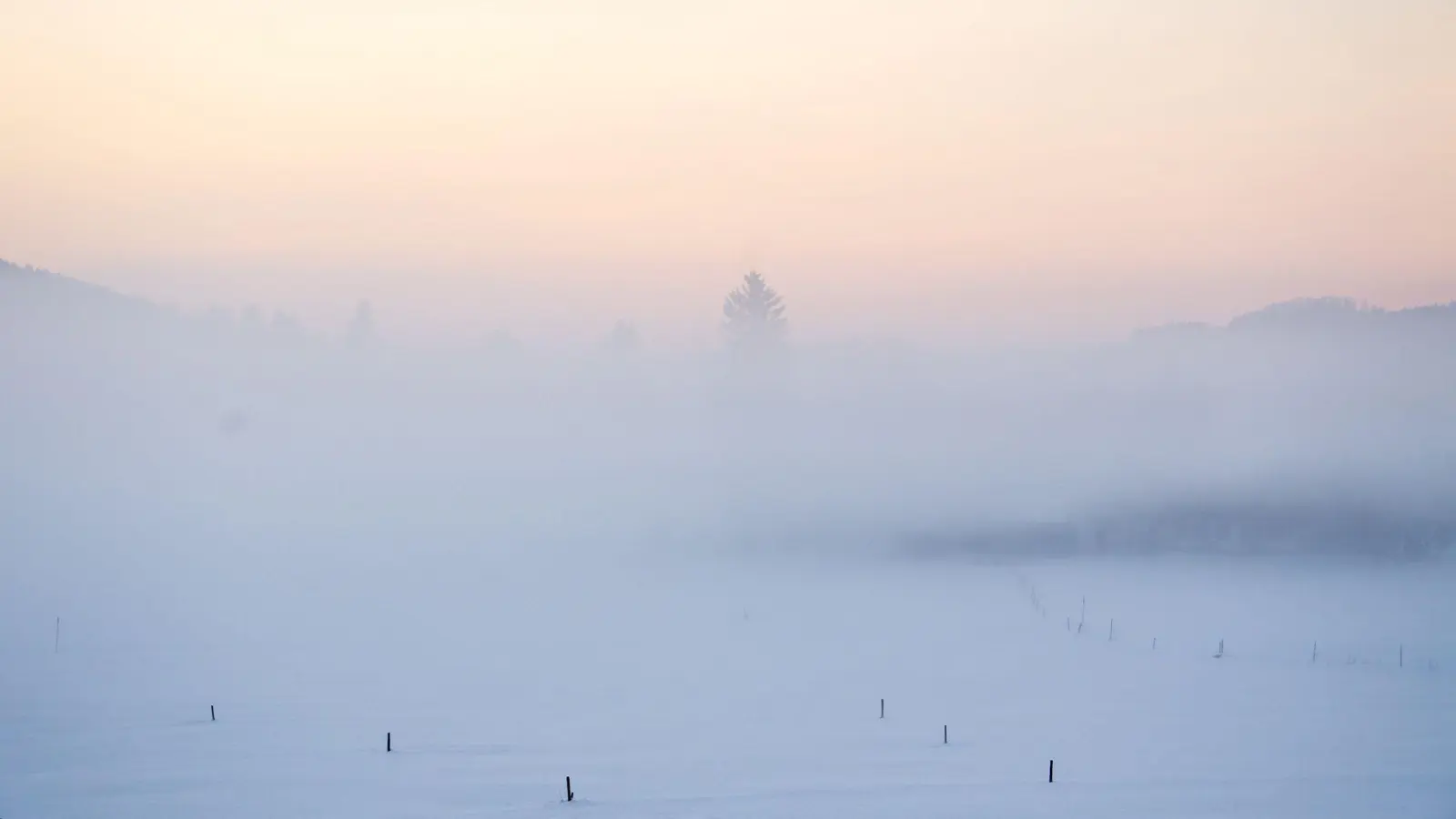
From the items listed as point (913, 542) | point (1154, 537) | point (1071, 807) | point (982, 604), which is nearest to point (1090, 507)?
point (1154, 537)

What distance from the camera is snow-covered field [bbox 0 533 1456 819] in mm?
13844

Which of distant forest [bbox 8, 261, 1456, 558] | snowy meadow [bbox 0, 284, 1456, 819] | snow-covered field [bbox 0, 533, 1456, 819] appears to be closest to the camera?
snow-covered field [bbox 0, 533, 1456, 819]

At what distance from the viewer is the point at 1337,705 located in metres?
19.5

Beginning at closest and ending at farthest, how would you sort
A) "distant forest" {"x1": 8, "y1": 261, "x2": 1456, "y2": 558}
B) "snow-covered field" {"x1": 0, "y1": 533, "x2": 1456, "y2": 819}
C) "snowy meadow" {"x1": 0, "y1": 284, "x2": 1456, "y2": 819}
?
"snow-covered field" {"x1": 0, "y1": 533, "x2": 1456, "y2": 819} < "snowy meadow" {"x1": 0, "y1": 284, "x2": 1456, "y2": 819} < "distant forest" {"x1": 8, "y1": 261, "x2": 1456, "y2": 558}

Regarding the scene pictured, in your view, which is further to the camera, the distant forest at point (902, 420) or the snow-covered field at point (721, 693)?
the distant forest at point (902, 420)

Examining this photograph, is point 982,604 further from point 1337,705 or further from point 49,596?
point 49,596

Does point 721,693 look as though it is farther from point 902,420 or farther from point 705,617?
point 902,420

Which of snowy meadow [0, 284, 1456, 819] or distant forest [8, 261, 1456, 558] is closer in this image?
snowy meadow [0, 284, 1456, 819]

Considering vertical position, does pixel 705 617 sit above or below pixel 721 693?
above

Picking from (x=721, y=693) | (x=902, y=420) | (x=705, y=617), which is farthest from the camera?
(x=902, y=420)

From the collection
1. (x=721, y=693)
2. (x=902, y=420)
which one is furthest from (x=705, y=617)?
(x=902, y=420)

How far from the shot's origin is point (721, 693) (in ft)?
67.2

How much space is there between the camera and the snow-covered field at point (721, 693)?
545 inches

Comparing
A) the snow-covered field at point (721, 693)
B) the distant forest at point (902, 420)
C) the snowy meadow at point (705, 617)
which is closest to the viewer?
the snow-covered field at point (721, 693)
